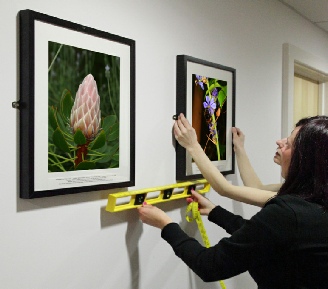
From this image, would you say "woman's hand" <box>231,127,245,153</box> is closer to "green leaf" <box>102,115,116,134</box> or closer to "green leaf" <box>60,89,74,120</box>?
"green leaf" <box>102,115,116,134</box>

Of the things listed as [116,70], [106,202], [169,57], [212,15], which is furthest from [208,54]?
[106,202]

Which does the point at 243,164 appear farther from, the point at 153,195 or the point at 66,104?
the point at 66,104

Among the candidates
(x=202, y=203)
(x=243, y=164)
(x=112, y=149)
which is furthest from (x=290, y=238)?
(x=243, y=164)

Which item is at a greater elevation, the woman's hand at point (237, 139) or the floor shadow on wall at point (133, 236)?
the woman's hand at point (237, 139)

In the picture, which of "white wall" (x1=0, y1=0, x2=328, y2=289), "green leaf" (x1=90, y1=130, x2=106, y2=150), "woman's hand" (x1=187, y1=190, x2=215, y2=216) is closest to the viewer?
"white wall" (x1=0, y1=0, x2=328, y2=289)

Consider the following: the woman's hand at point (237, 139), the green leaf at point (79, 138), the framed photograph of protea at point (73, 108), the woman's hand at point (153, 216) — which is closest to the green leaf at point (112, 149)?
the framed photograph of protea at point (73, 108)

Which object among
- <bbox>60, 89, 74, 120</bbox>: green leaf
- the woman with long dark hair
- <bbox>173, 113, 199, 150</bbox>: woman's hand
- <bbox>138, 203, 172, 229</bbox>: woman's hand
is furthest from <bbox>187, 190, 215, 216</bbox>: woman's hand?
<bbox>60, 89, 74, 120</bbox>: green leaf

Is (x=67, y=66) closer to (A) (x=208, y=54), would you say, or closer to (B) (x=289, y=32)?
(A) (x=208, y=54)

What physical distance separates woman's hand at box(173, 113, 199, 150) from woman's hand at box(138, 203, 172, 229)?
11.4 inches

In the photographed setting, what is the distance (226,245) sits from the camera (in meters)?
1.21

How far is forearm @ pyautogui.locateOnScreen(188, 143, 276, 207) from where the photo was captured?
1670mm

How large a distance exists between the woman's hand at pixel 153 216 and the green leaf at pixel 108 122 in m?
0.28

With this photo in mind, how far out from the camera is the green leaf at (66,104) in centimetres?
124

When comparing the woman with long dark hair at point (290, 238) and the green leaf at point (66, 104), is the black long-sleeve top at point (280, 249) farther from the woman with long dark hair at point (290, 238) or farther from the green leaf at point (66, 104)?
the green leaf at point (66, 104)
